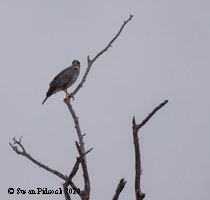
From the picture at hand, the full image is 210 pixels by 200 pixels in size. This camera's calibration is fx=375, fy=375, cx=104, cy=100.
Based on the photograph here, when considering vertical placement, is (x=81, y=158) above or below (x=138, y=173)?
above

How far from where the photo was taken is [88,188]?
467 cm

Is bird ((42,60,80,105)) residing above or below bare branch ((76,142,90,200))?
above

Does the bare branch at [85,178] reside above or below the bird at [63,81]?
below

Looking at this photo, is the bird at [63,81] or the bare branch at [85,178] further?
the bird at [63,81]

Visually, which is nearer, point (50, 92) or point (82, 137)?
point (82, 137)

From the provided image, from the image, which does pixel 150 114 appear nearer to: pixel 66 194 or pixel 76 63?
pixel 66 194

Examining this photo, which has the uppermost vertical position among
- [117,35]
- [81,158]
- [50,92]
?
[50,92]

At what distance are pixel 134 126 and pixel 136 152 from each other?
1.05ft

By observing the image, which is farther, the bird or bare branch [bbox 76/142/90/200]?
the bird

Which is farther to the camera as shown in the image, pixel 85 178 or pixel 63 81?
pixel 63 81

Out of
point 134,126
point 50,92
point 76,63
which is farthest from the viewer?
point 76,63

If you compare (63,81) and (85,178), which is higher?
(63,81)

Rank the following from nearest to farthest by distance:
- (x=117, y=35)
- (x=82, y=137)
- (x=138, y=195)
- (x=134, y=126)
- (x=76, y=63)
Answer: (x=138, y=195), (x=134, y=126), (x=82, y=137), (x=117, y=35), (x=76, y=63)

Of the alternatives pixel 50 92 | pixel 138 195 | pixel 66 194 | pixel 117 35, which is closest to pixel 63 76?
pixel 50 92
